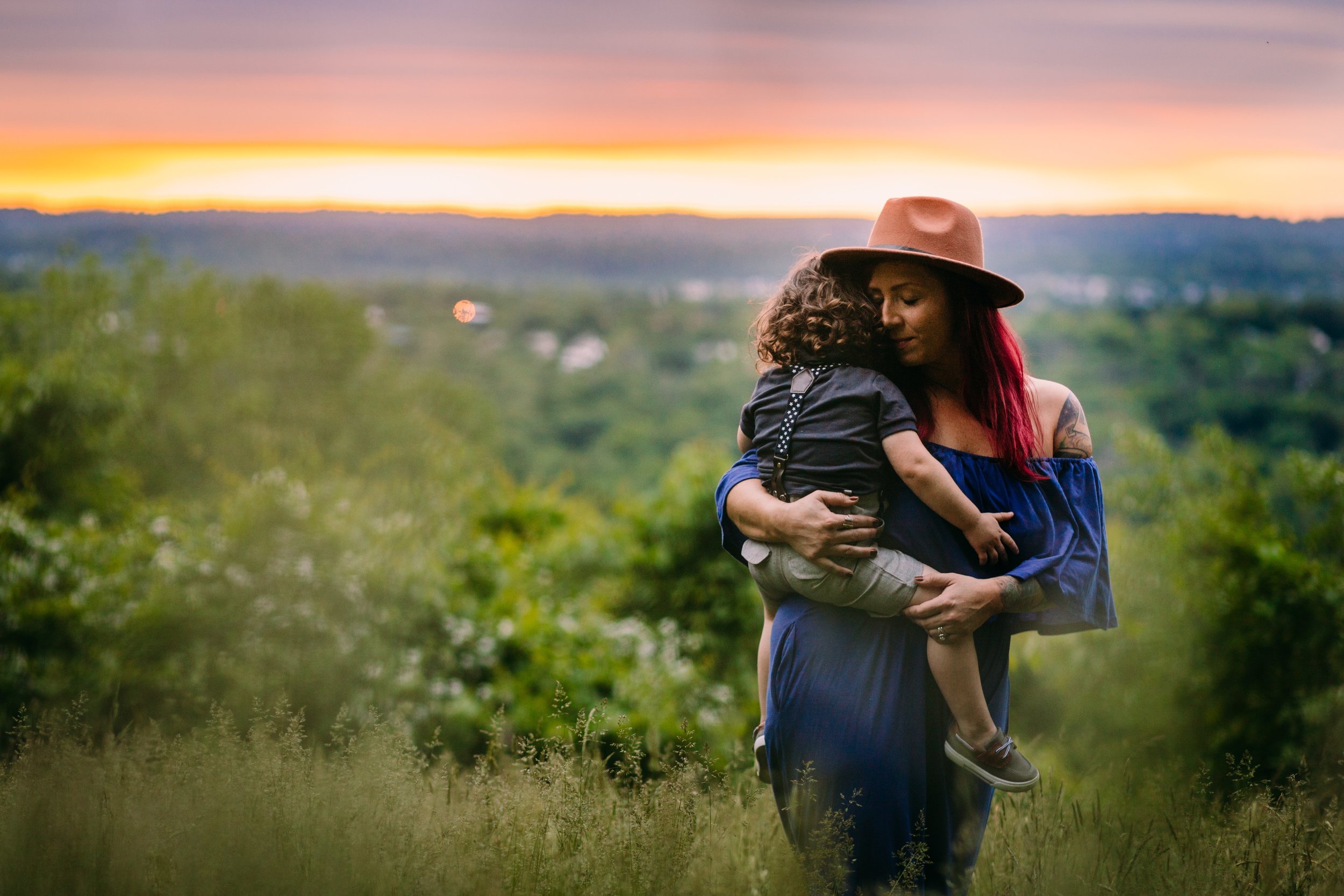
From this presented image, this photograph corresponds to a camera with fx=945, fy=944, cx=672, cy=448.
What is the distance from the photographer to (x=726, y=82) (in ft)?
41.1

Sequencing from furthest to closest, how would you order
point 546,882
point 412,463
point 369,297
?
point 369,297
point 412,463
point 546,882

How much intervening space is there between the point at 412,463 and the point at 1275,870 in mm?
17773

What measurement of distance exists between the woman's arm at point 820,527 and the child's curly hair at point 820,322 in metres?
0.33

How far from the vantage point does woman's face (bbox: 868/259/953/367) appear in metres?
2.10

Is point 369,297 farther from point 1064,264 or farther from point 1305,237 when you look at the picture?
point 1305,237

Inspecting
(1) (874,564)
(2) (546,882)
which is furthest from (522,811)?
(1) (874,564)

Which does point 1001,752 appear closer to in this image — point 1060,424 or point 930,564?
point 930,564

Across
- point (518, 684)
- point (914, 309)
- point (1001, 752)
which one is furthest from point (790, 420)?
point (518, 684)

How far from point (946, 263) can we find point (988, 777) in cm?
110

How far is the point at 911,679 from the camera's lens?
207 cm

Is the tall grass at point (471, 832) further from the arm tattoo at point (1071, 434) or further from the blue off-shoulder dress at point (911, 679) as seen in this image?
the arm tattoo at point (1071, 434)

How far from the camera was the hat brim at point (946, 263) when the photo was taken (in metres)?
2.03

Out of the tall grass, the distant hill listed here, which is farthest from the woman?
the distant hill

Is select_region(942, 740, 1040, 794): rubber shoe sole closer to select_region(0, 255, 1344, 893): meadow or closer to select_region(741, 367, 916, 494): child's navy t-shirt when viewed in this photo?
select_region(0, 255, 1344, 893): meadow
